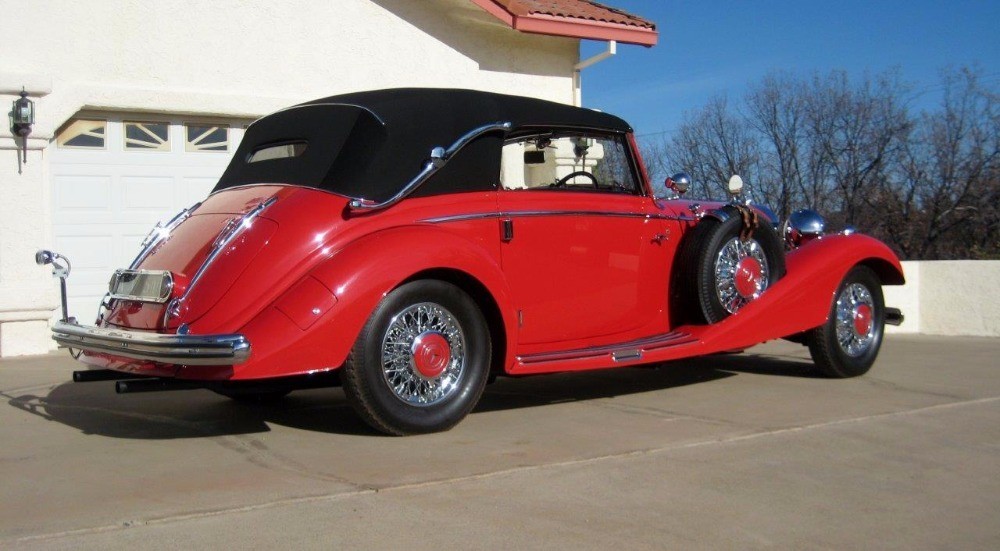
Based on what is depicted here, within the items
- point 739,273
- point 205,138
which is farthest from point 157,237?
point 205,138

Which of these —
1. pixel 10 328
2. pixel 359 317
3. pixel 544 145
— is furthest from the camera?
pixel 10 328

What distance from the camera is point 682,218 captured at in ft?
23.0

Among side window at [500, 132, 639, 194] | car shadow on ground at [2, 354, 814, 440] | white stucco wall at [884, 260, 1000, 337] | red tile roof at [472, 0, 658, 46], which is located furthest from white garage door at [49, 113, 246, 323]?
white stucco wall at [884, 260, 1000, 337]

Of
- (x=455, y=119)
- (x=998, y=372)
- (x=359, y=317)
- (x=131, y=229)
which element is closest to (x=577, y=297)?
(x=455, y=119)

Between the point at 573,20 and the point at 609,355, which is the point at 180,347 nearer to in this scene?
the point at 609,355

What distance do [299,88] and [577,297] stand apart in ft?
18.0

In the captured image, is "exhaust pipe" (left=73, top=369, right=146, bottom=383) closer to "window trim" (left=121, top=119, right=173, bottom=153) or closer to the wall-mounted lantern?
the wall-mounted lantern

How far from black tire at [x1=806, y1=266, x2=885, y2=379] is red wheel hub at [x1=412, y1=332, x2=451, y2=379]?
322cm

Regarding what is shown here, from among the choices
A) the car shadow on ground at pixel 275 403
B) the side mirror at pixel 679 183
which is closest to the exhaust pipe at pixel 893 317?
the car shadow on ground at pixel 275 403

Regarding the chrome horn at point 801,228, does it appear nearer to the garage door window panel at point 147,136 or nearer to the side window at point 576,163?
the side window at point 576,163

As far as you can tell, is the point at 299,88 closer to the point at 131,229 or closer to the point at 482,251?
the point at 131,229

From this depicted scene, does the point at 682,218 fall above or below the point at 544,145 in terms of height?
below

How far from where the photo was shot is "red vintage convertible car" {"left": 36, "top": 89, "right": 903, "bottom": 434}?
16.6ft

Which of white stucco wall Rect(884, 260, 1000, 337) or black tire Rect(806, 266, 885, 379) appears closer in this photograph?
black tire Rect(806, 266, 885, 379)
